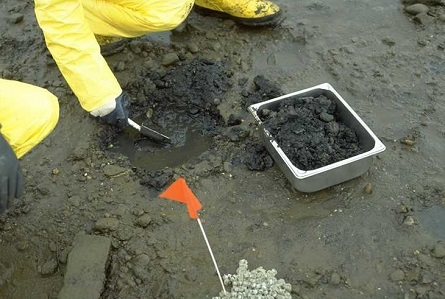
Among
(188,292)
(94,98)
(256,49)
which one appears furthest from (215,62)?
(188,292)

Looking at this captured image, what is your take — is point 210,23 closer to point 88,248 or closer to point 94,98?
point 94,98

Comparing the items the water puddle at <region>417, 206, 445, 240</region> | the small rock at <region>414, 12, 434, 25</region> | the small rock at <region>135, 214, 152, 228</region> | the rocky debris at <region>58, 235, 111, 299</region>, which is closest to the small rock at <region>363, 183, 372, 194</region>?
the water puddle at <region>417, 206, 445, 240</region>

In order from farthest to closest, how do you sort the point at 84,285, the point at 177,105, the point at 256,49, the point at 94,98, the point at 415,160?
the point at 256,49 → the point at 177,105 → the point at 415,160 → the point at 94,98 → the point at 84,285

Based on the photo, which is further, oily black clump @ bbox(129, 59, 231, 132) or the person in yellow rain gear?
oily black clump @ bbox(129, 59, 231, 132)

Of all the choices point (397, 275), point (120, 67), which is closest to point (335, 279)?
point (397, 275)

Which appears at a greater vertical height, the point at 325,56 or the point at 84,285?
the point at 325,56

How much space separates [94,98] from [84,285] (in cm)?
102

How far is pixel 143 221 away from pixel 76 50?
39.8 inches

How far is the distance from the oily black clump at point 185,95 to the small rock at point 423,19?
1.57m

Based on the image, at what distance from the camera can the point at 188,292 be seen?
2.71m

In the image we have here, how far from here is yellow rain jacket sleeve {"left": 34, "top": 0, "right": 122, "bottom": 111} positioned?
2.81m

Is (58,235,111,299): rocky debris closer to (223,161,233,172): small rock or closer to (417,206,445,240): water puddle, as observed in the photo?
(223,161,233,172): small rock

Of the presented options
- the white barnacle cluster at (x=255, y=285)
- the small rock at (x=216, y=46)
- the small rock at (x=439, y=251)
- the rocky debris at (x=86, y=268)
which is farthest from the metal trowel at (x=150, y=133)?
the small rock at (x=439, y=251)

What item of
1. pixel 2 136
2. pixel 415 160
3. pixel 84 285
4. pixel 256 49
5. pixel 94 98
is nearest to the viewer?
pixel 2 136
